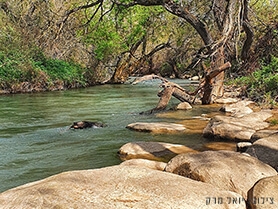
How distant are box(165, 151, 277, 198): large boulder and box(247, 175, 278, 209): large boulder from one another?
0.31 metres

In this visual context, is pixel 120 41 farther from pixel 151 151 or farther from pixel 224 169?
pixel 224 169

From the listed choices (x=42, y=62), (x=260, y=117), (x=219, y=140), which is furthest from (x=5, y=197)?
(x=42, y=62)

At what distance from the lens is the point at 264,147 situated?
198 inches

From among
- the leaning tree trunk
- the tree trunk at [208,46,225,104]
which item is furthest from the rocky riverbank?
the tree trunk at [208,46,225,104]

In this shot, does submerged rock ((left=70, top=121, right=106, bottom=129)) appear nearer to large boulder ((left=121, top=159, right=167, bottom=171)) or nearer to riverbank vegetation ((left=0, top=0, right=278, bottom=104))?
riverbank vegetation ((left=0, top=0, right=278, bottom=104))

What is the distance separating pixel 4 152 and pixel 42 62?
52.3 ft

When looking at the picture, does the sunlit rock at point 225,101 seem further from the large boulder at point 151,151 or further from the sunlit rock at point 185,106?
the large boulder at point 151,151

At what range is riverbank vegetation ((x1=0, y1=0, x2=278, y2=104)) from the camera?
487 inches

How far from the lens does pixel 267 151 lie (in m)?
4.93

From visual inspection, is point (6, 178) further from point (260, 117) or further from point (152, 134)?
point (260, 117)

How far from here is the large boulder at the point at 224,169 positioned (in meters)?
3.73

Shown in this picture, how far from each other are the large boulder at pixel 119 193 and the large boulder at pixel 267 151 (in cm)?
166

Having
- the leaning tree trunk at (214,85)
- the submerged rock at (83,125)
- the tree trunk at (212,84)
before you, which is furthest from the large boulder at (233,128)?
the leaning tree trunk at (214,85)

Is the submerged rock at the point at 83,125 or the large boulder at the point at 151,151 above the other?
the large boulder at the point at 151,151
